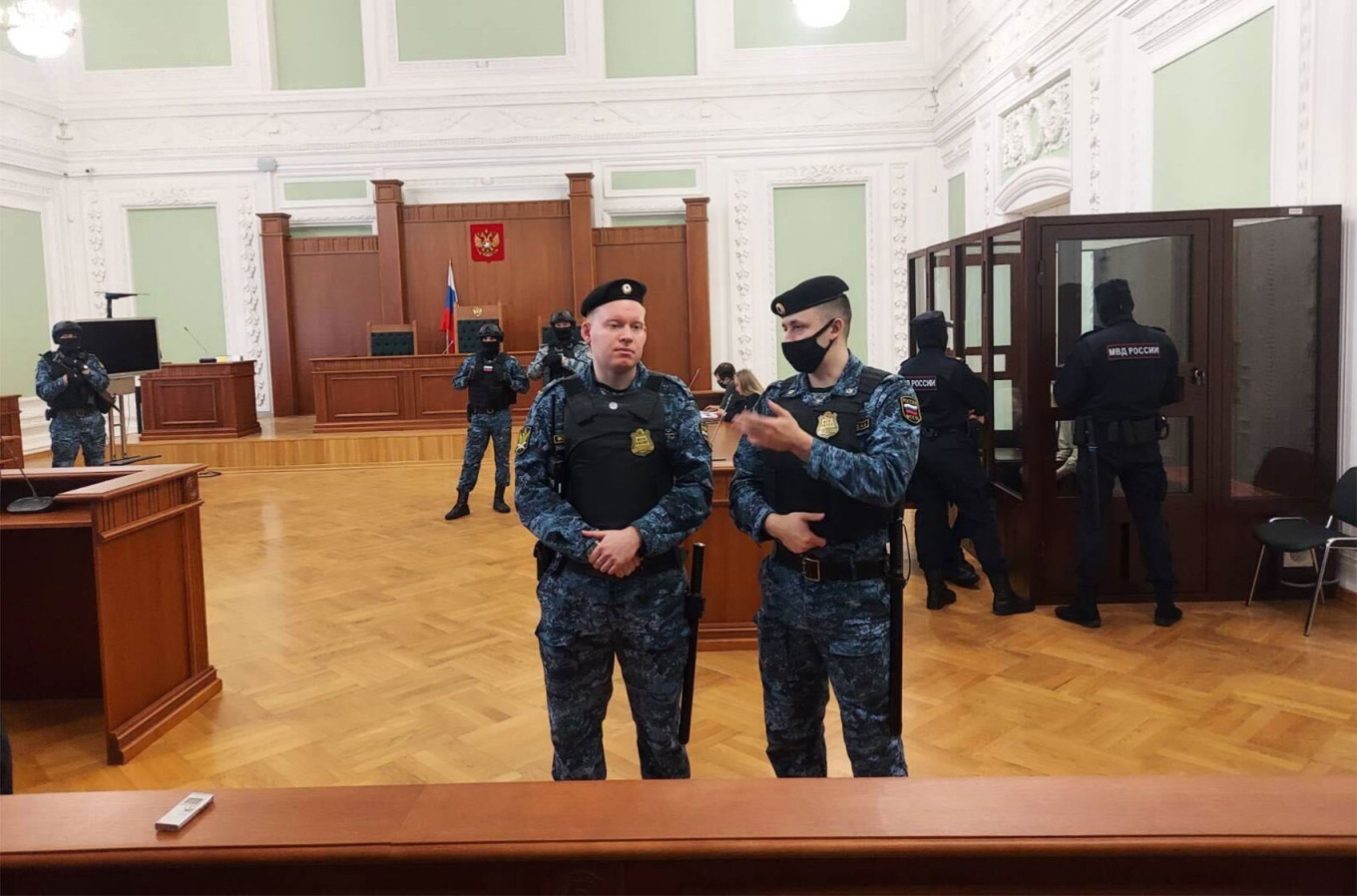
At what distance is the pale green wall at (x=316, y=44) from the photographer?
1238 centimetres

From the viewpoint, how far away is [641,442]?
2326 mm

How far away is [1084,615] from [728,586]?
1.68 meters

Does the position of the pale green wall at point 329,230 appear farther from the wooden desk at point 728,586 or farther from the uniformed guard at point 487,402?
the wooden desk at point 728,586

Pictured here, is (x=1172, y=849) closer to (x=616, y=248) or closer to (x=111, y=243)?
(x=616, y=248)

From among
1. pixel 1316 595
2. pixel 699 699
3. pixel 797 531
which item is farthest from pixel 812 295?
pixel 1316 595

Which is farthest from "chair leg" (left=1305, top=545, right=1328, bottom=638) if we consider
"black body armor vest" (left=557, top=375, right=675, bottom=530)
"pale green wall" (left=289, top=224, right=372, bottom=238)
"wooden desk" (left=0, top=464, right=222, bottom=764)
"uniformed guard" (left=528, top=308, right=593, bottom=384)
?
"pale green wall" (left=289, top=224, right=372, bottom=238)

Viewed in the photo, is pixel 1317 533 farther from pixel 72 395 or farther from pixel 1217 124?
pixel 72 395

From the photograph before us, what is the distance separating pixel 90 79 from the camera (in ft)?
40.4

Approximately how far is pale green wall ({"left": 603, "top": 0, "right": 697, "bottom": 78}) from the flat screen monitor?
21.1 ft

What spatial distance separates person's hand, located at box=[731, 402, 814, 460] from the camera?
2037mm

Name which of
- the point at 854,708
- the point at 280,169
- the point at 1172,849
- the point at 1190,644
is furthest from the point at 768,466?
the point at 280,169

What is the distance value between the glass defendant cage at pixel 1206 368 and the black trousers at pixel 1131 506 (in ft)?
0.84

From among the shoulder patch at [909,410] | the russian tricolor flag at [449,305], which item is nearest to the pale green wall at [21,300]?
the russian tricolor flag at [449,305]

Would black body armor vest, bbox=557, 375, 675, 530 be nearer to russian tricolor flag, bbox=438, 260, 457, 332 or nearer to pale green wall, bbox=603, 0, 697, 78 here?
russian tricolor flag, bbox=438, 260, 457, 332
